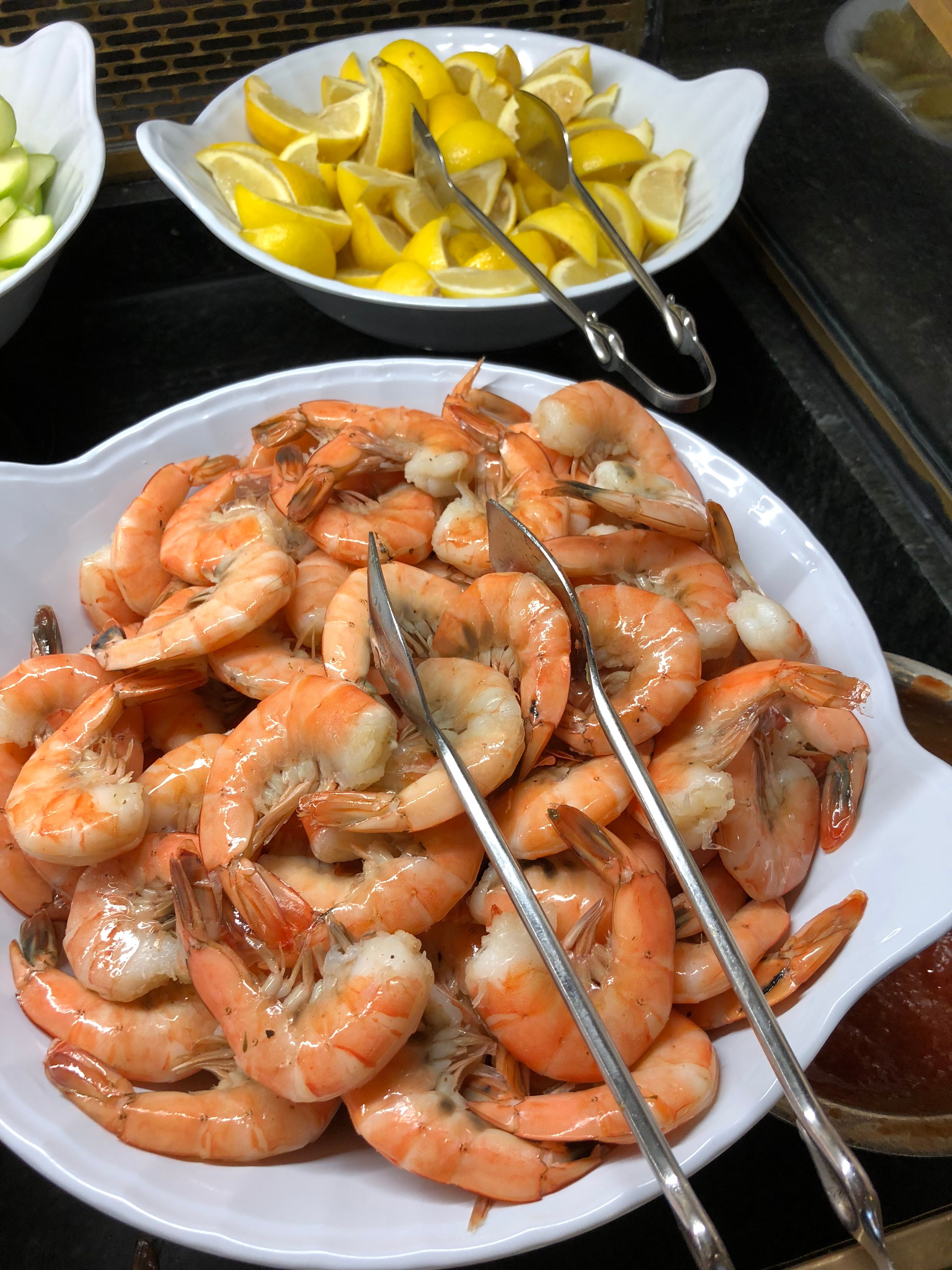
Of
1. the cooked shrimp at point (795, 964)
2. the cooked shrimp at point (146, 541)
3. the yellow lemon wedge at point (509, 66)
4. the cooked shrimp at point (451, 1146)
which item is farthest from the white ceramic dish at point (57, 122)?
the cooked shrimp at point (795, 964)

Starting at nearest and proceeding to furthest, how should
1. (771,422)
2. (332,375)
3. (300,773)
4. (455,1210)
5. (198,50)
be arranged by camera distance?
(455,1210), (300,773), (332,375), (771,422), (198,50)

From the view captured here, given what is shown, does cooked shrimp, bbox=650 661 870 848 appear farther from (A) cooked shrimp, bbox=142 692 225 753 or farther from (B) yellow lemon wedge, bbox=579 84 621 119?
(B) yellow lemon wedge, bbox=579 84 621 119

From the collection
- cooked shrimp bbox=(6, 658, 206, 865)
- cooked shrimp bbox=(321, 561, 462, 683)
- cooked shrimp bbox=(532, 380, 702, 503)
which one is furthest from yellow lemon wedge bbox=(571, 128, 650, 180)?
cooked shrimp bbox=(6, 658, 206, 865)

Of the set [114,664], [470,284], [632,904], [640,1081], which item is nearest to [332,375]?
[470,284]

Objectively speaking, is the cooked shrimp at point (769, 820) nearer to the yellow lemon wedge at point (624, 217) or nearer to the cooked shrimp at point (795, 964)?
the cooked shrimp at point (795, 964)

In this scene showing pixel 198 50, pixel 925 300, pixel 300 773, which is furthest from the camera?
pixel 198 50

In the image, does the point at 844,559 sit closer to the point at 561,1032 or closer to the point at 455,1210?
the point at 561,1032

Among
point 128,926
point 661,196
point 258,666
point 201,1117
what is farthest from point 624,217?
point 201,1117
